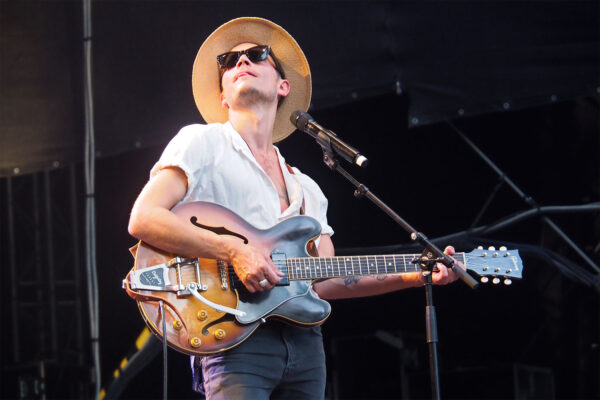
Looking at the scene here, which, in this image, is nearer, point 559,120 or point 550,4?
point 550,4

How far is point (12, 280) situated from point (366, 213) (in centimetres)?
307

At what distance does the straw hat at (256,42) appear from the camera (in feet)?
12.9

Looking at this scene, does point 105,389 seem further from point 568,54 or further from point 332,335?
point 568,54

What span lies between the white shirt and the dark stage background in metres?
1.72

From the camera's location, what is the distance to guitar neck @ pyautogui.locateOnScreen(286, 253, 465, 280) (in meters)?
3.11

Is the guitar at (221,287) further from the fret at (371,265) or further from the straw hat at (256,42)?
the straw hat at (256,42)

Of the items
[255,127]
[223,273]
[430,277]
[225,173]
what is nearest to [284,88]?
[255,127]

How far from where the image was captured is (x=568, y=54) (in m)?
4.80

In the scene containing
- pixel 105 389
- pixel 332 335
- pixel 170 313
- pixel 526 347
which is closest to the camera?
pixel 170 313

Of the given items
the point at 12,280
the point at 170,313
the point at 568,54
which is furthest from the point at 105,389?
the point at 568,54

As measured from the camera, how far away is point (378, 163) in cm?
605

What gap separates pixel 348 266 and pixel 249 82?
100cm

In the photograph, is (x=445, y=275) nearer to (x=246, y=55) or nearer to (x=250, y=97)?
(x=250, y=97)

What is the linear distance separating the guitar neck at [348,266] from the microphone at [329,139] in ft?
1.38
